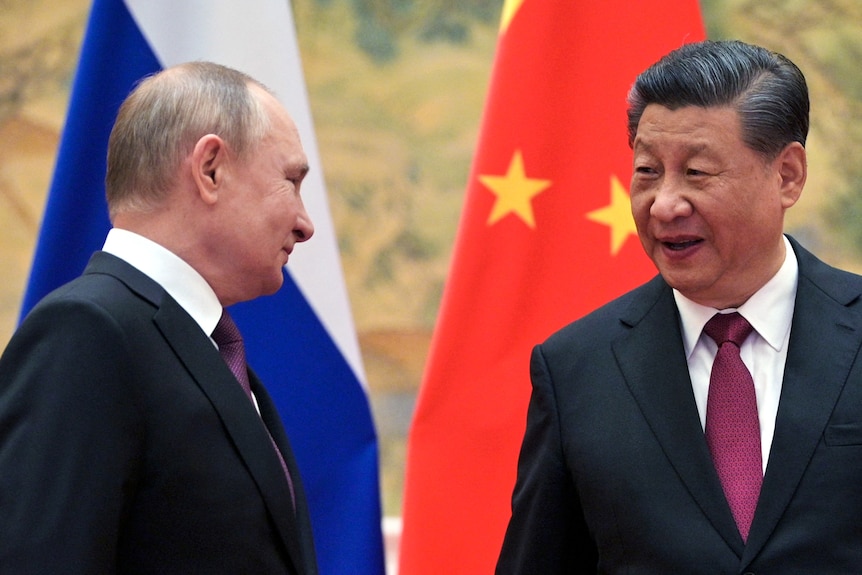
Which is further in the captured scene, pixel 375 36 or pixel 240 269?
pixel 375 36

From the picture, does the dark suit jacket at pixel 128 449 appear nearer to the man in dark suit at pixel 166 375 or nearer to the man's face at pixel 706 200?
the man in dark suit at pixel 166 375

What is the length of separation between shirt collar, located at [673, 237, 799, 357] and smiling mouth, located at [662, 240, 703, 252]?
0.41 feet

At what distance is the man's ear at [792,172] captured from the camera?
67.3 inches

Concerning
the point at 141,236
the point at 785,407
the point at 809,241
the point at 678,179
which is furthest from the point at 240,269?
the point at 809,241

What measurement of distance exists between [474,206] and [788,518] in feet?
3.83

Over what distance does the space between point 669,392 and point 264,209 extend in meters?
0.69

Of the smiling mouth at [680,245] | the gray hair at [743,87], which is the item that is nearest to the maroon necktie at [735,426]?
the smiling mouth at [680,245]

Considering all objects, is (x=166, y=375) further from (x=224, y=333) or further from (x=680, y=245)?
(x=680, y=245)

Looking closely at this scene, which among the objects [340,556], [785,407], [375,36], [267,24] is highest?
[375,36]

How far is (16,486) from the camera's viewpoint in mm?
1340

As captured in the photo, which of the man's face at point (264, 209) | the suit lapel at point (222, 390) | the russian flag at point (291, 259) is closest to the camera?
the suit lapel at point (222, 390)

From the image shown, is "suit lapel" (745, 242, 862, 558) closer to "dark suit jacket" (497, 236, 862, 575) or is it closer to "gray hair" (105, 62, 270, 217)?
"dark suit jacket" (497, 236, 862, 575)

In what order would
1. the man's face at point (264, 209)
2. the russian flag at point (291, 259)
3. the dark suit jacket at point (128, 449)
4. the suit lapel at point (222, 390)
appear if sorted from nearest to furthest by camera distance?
the dark suit jacket at point (128, 449)
the suit lapel at point (222, 390)
the man's face at point (264, 209)
the russian flag at point (291, 259)

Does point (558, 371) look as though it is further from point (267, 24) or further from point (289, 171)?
point (267, 24)
